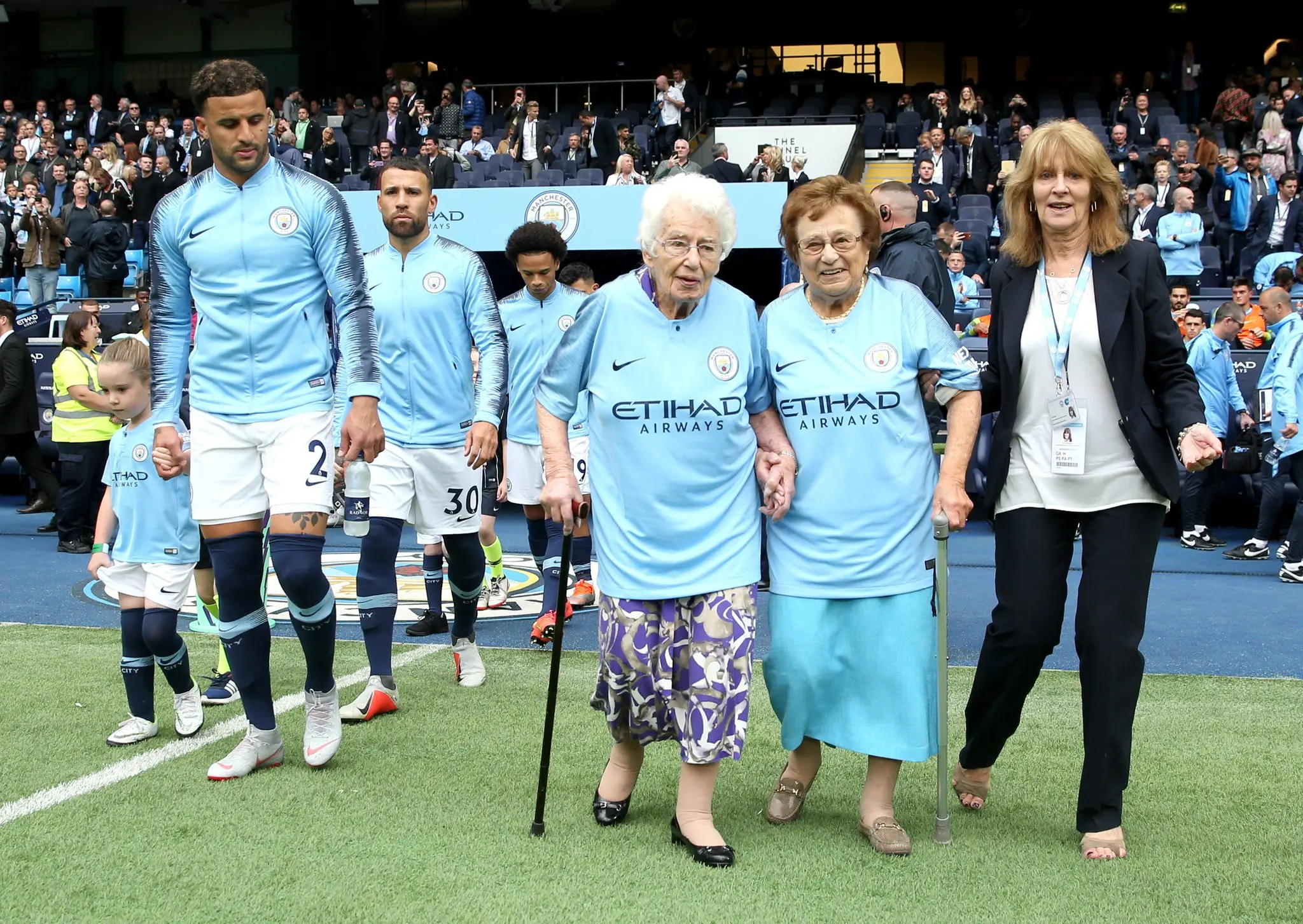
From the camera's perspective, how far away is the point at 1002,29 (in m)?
30.3

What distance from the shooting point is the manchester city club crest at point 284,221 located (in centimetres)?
396

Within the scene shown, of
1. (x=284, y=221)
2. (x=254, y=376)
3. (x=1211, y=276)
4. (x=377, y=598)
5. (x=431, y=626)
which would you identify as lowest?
(x=431, y=626)

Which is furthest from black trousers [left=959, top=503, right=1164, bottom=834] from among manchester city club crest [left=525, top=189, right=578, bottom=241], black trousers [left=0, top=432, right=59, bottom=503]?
manchester city club crest [left=525, top=189, right=578, bottom=241]

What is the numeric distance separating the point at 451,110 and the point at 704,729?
20932mm

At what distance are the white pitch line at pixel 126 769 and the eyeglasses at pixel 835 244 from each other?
2.35 m

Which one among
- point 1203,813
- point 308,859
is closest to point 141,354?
point 308,859

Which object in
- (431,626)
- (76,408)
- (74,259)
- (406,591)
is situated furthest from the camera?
(74,259)

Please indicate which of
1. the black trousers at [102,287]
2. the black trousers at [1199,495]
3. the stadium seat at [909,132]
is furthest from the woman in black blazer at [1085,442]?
the stadium seat at [909,132]

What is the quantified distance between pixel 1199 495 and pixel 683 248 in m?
8.38

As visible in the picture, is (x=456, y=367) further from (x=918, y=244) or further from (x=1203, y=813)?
(x=1203, y=813)

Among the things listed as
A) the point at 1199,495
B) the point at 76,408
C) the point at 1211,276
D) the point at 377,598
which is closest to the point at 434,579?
the point at 377,598

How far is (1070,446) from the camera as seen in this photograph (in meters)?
3.37

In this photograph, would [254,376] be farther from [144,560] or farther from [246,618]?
[144,560]

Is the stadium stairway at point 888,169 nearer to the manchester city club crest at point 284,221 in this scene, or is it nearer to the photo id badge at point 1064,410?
the manchester city club crest at point 284,221
